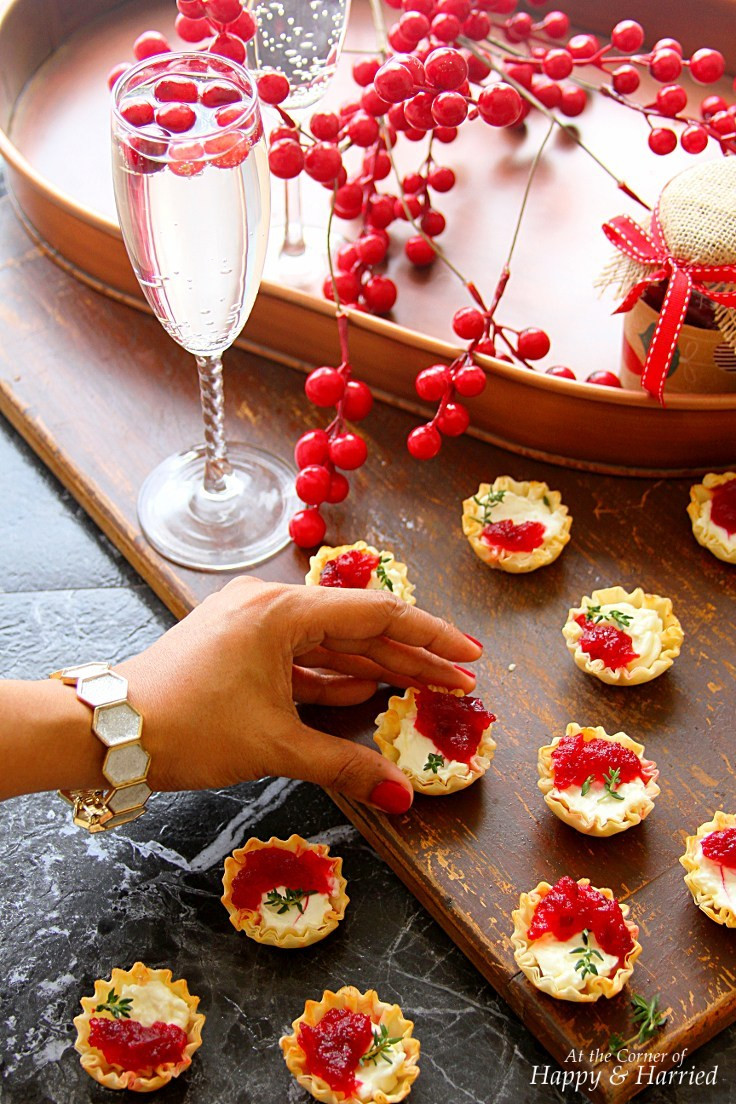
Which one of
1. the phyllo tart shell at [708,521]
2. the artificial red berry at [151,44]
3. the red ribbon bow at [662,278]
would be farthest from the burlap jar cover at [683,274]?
the artificial red berry at [151,44]

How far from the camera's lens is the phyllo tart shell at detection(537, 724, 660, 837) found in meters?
1.07

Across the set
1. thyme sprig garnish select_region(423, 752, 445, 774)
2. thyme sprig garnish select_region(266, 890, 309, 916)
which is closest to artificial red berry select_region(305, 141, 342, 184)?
thyme sprig garnish select_region(423, 752, 445, 774)

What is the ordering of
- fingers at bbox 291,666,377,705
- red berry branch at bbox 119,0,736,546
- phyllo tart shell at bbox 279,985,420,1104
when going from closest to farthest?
phyllo tart shell at bbox 279,985,420,1104 < fingers at bbox 291,666,377,705 < red berry branch at bbox 119,0,736,546

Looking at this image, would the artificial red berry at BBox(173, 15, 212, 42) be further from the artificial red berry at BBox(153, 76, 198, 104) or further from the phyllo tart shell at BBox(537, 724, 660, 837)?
the phyllo tart shell at BBox(537, 724, 660, 837)

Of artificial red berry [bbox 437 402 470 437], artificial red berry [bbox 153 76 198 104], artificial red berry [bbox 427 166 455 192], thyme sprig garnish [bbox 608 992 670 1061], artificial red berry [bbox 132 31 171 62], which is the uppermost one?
artificial red berry [bbox 153 76 198 104]

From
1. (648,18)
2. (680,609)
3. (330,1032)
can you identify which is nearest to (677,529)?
(680,609)

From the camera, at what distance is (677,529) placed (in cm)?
136

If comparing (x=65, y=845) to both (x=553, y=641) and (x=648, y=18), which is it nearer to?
(x=553, y=641)

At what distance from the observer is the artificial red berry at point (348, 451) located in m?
1.34

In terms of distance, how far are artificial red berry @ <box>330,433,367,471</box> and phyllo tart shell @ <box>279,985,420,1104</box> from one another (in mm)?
574

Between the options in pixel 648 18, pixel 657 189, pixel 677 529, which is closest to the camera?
pixel 677 529

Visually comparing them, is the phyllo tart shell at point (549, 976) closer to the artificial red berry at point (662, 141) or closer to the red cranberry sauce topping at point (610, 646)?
the red cranberry sauce topping at point (610, 646)

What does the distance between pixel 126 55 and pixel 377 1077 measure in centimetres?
154

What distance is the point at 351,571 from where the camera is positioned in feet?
Answer: 4.14
